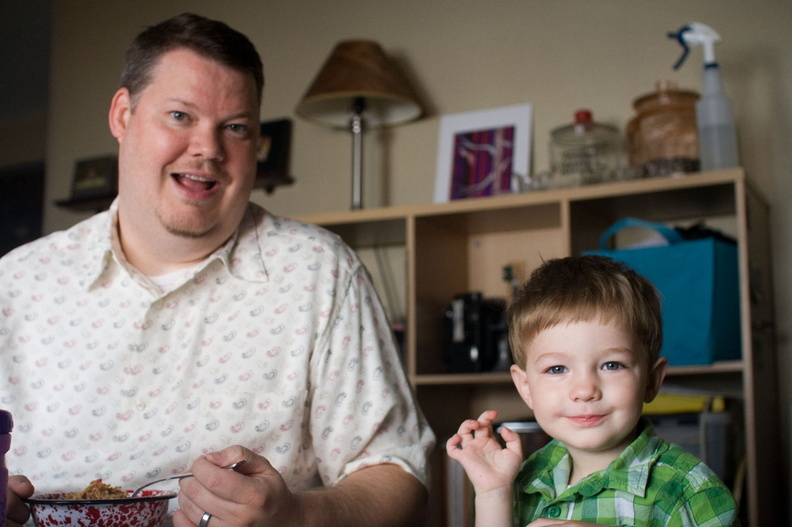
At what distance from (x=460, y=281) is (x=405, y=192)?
0.43 m

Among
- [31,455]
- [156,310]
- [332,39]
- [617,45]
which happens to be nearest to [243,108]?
[156,310]

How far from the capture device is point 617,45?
9.00ft

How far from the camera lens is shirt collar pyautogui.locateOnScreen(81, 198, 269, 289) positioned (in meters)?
1.48

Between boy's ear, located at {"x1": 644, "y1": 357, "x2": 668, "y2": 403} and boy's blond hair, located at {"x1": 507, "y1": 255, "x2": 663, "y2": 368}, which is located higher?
boy's blond hair, located at {"x1": 507, "y1": 255, "x2": 663, "y2": 368}

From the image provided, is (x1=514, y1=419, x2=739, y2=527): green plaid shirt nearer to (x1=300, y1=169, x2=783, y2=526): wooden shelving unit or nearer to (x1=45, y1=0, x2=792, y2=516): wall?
(x1=300, y1=169, x2=783, y2=526): wooden shelving unit

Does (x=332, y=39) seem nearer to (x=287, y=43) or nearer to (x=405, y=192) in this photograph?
(x=287, y=43)

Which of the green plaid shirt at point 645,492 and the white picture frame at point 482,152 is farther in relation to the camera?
the white picture frame at point 482,152

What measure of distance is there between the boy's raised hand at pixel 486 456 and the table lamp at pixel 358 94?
6.01ft

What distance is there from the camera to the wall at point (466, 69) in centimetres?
251

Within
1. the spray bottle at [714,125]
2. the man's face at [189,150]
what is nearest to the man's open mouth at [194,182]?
the man's face at [189,150]

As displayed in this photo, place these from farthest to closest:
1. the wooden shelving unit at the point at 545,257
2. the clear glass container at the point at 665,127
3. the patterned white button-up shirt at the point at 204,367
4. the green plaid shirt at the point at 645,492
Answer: the clear glass container at the point at 665,127
the wooden shelving unit at the point at 545,257
the patterned white button-up shirt at the point at 204,367
the green plaid shirt at the point at 645,492

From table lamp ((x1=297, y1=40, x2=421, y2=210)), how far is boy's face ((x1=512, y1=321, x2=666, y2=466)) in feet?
6.08

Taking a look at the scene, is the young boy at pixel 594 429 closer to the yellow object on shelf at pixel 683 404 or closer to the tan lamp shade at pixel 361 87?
the yellow object on shelf at pixel 683 404

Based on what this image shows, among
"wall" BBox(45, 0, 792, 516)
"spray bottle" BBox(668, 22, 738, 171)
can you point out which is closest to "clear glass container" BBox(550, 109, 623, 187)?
"wall" BBox(45, 0, 792, 516)
